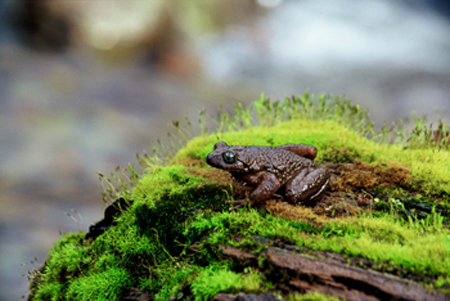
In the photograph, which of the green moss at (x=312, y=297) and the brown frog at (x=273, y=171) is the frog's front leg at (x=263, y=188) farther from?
the green moss at (x=312, y=297)

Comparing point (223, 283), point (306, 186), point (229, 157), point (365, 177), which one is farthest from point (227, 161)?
point (365, 177)

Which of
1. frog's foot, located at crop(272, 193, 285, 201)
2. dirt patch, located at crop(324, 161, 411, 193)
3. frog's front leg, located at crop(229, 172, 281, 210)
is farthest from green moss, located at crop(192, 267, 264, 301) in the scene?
dirt patch, located at crop(324, 161, 411, 193)

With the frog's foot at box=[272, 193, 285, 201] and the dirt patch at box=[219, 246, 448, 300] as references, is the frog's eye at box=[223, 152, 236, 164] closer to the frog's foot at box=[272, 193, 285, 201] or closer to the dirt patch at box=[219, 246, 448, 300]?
the frog's foot at box=[272, 193, 285, 201]

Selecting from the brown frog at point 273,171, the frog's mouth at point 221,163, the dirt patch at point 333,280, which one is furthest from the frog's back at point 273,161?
the dirt patch at point 333,280

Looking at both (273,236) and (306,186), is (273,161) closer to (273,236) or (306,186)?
(306,186)

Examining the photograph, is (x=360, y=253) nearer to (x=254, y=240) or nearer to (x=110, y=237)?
(x=254, y=240)

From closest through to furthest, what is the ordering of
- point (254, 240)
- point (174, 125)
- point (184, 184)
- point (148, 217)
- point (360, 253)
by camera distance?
point (360, 253) < point (254, 240) < point (148, 217) < point (184, 184) < point (174, 125)

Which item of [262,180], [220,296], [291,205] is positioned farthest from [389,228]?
[220,296]
